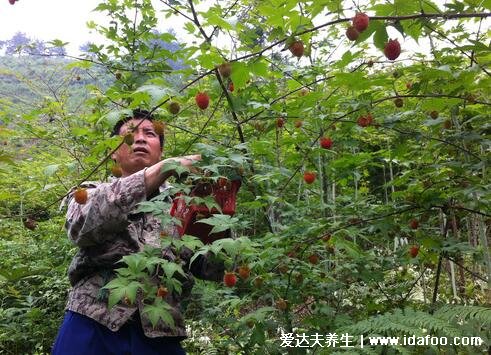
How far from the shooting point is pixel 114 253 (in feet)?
5.97

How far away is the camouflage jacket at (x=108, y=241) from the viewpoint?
5.44ft

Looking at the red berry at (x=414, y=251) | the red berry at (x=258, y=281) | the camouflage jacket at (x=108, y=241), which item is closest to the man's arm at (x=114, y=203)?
the camouflage jacket at (x=108, y=241)

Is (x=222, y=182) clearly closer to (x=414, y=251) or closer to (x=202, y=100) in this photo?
(x=202, y=100)

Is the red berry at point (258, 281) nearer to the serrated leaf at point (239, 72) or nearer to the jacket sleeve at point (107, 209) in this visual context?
the jacket sleeve at point (107, 209)

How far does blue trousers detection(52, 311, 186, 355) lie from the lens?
181cm

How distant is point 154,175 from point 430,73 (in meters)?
1.13

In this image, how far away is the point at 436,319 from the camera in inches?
59.7

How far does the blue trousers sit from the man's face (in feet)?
2.29

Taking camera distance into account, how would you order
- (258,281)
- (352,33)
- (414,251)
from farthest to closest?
(414,251) → (258,281) → (352,33)

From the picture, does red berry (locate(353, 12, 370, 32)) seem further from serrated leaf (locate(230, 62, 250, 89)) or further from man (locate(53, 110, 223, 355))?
man (locate(53, 110, 223, 355))

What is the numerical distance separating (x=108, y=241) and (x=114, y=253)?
6 cm

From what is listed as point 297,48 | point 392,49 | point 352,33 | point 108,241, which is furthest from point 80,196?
point 392,49

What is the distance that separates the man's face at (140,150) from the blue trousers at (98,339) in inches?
27.5

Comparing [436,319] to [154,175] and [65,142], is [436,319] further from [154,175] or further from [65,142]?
[65,142]
